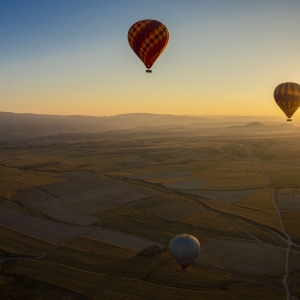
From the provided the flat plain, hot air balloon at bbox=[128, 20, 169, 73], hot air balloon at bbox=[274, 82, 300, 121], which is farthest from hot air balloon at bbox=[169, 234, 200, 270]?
hot air balloon at bbox=[274, 82, 300, 121]

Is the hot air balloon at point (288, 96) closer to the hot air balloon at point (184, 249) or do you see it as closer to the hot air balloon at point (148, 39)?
the hot air balloon at point (148, 39)

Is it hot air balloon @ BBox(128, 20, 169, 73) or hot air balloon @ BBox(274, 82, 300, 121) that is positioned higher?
hot air balloon @ BBox(128, 20, 169, 73)

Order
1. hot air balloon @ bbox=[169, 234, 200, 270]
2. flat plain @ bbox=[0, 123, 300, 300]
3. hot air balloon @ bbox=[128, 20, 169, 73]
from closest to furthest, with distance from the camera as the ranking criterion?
flat plain @ bbox=[0, 123, 300, 300], hot air balloon @ bbox=[169, 234, 200, 270], hot air balloon @ bbox=[128, 20, 169, 73]

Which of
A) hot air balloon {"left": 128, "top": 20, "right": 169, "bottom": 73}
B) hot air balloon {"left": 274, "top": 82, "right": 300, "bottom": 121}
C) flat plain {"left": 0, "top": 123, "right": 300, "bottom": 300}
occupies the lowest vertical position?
flat plain {"left": 0, "top": 123, "right": 300, "bottom": 300}

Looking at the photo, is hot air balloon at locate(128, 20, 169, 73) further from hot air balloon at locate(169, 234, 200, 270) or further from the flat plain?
hot air balloon at locate(169, 234, 200, 270)

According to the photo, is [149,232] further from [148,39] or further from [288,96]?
[288,96]

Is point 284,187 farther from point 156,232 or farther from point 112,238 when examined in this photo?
point 112,238

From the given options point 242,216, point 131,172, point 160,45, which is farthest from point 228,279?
point 131,172
